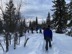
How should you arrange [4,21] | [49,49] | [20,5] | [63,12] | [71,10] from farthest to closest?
[63,12]
[71,10]
[4,21]
[20,5]
[49,49]

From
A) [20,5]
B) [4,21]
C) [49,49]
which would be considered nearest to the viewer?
[49,49]

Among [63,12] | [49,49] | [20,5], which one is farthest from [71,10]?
[63,12]

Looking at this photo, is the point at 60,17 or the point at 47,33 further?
the point at 60,17

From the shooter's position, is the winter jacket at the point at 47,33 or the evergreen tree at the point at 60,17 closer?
the winter jacket at the point at 47,33

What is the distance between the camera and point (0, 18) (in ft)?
85.4

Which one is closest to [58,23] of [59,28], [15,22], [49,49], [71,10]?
[59,28]

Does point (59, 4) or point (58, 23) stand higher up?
point (59, 4)

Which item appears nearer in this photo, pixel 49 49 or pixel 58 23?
pixel 49 49

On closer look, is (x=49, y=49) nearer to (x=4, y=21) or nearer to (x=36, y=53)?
(x=36, y=53)

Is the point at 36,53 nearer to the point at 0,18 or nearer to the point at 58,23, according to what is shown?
the point at 0,18

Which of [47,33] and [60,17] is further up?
[47,33]

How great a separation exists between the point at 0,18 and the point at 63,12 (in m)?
32.7

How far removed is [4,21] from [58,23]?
32566mm

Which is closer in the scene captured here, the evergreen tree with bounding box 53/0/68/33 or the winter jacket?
the winter jacket
